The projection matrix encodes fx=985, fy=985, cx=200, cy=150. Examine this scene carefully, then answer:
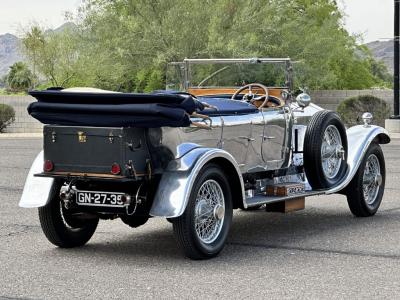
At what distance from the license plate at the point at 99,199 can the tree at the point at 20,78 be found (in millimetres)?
44659

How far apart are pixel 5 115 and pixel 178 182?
87.7ft

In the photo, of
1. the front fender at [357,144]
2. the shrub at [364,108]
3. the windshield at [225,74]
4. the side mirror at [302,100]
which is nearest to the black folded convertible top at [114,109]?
the side mirror at [302,100]

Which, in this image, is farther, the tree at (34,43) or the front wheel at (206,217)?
the tree at (34,43)

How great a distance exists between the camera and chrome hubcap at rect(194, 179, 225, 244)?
26.5 feet

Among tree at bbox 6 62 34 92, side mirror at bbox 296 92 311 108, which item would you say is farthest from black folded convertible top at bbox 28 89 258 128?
tree at bbox 6 62 34 92

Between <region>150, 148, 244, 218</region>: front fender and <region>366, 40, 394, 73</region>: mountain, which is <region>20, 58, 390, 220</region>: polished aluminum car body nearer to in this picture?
<region>150, 148, 244, 218</region>: front fender

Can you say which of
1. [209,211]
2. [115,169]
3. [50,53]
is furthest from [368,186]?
[50,53]

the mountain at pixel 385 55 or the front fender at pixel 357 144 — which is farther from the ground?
the mountain at pixel 385 55

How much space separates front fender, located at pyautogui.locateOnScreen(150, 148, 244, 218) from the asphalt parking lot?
45 centimetres

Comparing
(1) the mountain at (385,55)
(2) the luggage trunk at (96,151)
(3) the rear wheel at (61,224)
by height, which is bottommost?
(3) the rear wheel at (61,224)

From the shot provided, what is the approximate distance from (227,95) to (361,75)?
33.9 meters

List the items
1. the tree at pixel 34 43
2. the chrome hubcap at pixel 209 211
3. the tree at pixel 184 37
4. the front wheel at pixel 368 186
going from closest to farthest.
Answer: the chrome hubcap at pixel 209 211
the front wheel at pixel 368 186
the tree at pixel 184 37
the tree at pixel 34 43

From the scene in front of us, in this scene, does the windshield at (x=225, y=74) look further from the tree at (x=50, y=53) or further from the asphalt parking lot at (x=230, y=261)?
the tree at (x=50, y=53)

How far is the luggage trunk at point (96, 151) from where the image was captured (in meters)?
7.80
